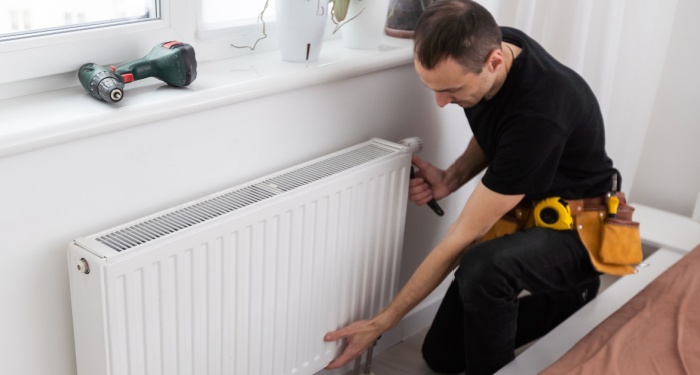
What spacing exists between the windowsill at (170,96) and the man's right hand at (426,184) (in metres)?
0.24

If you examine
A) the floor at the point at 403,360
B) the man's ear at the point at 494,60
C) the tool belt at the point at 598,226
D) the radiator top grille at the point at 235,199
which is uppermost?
the man's ear at the point at 494,60

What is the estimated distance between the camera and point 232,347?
1573 mm

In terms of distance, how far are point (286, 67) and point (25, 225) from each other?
61 cm

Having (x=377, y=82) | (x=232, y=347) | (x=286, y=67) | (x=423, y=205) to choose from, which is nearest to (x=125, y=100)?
(x=286, y=67)

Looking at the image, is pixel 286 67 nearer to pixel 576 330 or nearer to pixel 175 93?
pixel 175 93

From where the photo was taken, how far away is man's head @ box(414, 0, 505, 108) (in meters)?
1.53

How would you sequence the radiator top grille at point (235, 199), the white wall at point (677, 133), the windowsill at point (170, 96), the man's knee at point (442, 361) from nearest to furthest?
the windowsill at point (170, 96), the radiator top grille at point (235, 199), the man's knee at point (442, 361), the white wall at point (677, 133)

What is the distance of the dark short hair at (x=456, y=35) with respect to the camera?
5.00 feet

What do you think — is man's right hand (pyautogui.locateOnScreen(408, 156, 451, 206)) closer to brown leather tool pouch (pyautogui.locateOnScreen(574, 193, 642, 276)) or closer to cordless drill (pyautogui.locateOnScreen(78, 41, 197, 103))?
brown leather tool pouch (pyautogui.locateOnScreen(574, 193, 642, 276))

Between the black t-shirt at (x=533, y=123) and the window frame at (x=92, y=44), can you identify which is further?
the black t-shirt at (x=533, y=123)

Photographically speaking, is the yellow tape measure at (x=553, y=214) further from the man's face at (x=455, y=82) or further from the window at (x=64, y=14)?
the window at (x=64, y=14)

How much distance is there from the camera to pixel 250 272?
5.07ft

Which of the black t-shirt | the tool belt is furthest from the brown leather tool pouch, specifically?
the black t-shirt

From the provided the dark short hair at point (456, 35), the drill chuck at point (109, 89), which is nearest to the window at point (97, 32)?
the drill chuck at point (109, 89)
